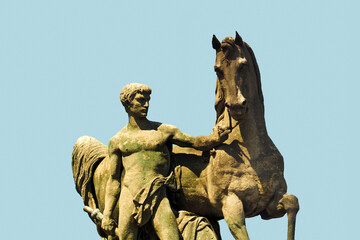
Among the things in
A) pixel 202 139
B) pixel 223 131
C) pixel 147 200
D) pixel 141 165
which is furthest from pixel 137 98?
pixel 147 200

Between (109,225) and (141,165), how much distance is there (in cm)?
88

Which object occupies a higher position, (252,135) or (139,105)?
(139,105)

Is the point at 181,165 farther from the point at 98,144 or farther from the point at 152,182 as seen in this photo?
the point at 98,144

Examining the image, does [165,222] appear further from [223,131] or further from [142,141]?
[223,131]

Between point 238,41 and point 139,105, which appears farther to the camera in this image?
point 139,105

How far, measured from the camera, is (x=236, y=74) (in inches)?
423

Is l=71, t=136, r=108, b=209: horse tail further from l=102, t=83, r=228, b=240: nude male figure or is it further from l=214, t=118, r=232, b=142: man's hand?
l=214, t=118, r=232, b=142: man's hand

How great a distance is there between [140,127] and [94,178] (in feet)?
3.57

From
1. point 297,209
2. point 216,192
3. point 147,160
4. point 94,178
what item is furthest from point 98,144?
point 297,209

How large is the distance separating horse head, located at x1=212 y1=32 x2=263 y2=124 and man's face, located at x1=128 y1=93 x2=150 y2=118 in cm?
96

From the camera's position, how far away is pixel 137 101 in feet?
36.7

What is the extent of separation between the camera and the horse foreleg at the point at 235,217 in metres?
10.8

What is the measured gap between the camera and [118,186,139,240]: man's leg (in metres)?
11.0

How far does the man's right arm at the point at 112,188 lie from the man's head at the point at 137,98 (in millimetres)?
520
